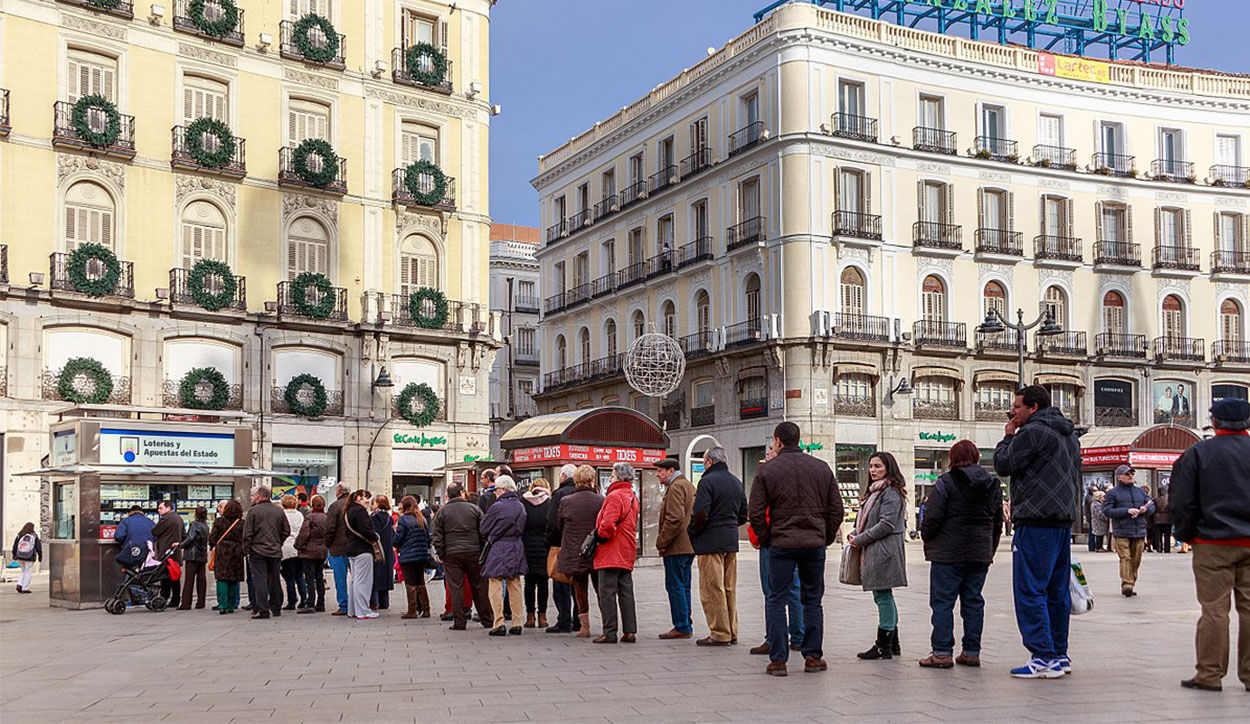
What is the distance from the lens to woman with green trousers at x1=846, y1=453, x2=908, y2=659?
11.6 m

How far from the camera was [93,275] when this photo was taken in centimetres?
3553

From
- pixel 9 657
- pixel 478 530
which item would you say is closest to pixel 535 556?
pixel 478 530

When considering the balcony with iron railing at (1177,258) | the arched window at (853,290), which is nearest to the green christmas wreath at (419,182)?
the arched window at (853,290)

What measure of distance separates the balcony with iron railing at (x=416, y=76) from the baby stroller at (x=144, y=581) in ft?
79.1

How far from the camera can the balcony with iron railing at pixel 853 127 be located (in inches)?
1955

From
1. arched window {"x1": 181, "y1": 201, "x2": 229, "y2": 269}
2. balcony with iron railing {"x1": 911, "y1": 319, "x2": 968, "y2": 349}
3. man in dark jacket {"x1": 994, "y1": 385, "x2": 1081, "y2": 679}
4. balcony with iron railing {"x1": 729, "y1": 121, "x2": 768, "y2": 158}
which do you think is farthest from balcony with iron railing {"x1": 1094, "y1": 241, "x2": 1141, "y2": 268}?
man in dark jacket {"x1": 994, "y1": 385, "x2": 1081, "y2": 679}

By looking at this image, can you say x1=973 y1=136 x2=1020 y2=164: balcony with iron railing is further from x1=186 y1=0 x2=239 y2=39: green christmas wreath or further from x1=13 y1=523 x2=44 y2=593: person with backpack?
x1=13 y1=523 x2=44 y2=593: person with backpack

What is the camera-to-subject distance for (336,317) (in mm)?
40156

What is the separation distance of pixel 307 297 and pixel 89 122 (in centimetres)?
767

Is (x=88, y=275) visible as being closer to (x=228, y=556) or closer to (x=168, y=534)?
(x=168, y=534)

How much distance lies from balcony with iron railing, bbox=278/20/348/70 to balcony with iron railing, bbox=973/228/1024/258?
990 inches

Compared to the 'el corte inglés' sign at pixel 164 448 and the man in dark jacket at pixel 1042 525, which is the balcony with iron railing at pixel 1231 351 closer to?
the 'el corte inglés' sign at pixel 164 448

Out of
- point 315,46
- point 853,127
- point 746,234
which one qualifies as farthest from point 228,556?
point 853,127

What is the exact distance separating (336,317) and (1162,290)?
3412cm
